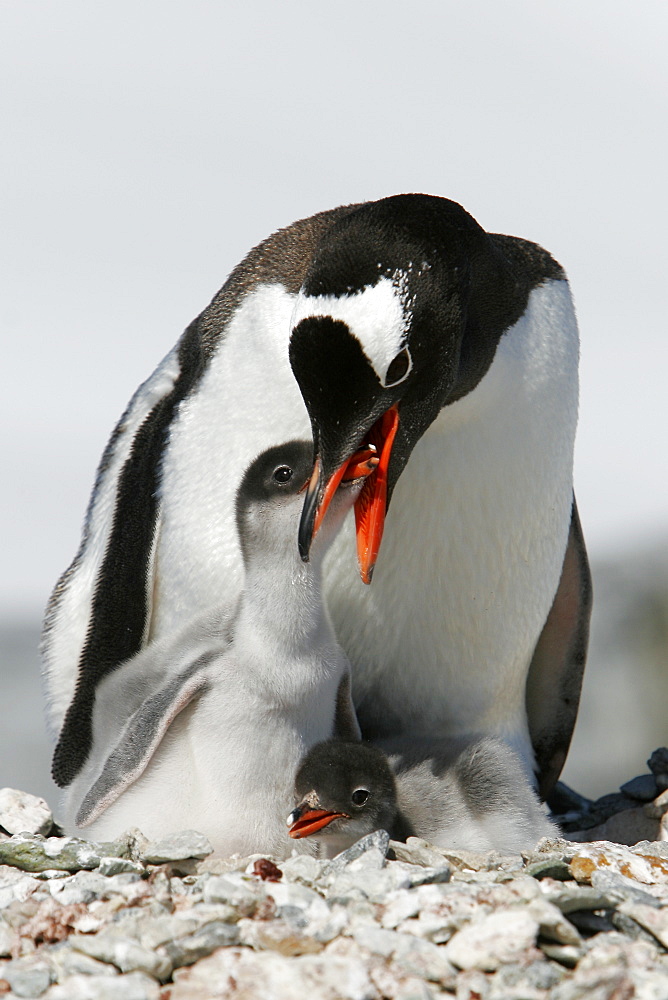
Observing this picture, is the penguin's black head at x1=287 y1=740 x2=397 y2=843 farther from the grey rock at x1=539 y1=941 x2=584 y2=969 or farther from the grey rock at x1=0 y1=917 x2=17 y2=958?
the grey rock at x1=539 y1=941 x2=584 y2=969

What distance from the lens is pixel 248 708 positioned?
2.92m

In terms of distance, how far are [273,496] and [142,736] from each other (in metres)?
0.64

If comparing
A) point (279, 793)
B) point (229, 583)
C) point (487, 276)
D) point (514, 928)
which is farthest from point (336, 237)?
point (514, 928)

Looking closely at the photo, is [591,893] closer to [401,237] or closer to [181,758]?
[181,758]

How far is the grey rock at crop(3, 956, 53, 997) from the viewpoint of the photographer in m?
2.00

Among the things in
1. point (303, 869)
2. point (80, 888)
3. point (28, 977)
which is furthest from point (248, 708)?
point (28, 977)

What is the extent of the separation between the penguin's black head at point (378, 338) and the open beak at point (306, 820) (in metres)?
0.56

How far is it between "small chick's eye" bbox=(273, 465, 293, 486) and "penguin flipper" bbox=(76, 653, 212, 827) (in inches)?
17.6

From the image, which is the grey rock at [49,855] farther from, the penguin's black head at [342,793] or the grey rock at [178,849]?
the penguin's black head at [342,793]

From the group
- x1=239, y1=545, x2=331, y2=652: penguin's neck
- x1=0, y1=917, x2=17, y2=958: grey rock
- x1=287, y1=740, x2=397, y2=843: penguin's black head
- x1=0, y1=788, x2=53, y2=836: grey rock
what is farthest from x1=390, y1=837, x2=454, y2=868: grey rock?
x1=0, y1=788, x2=53, y2=836: grey rock

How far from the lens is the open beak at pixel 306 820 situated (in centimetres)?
282

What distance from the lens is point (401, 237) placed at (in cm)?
267

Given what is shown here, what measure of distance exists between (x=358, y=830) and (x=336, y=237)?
4.35 feet

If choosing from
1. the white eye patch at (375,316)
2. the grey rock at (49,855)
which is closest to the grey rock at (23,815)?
the grey rock at (49,855)
